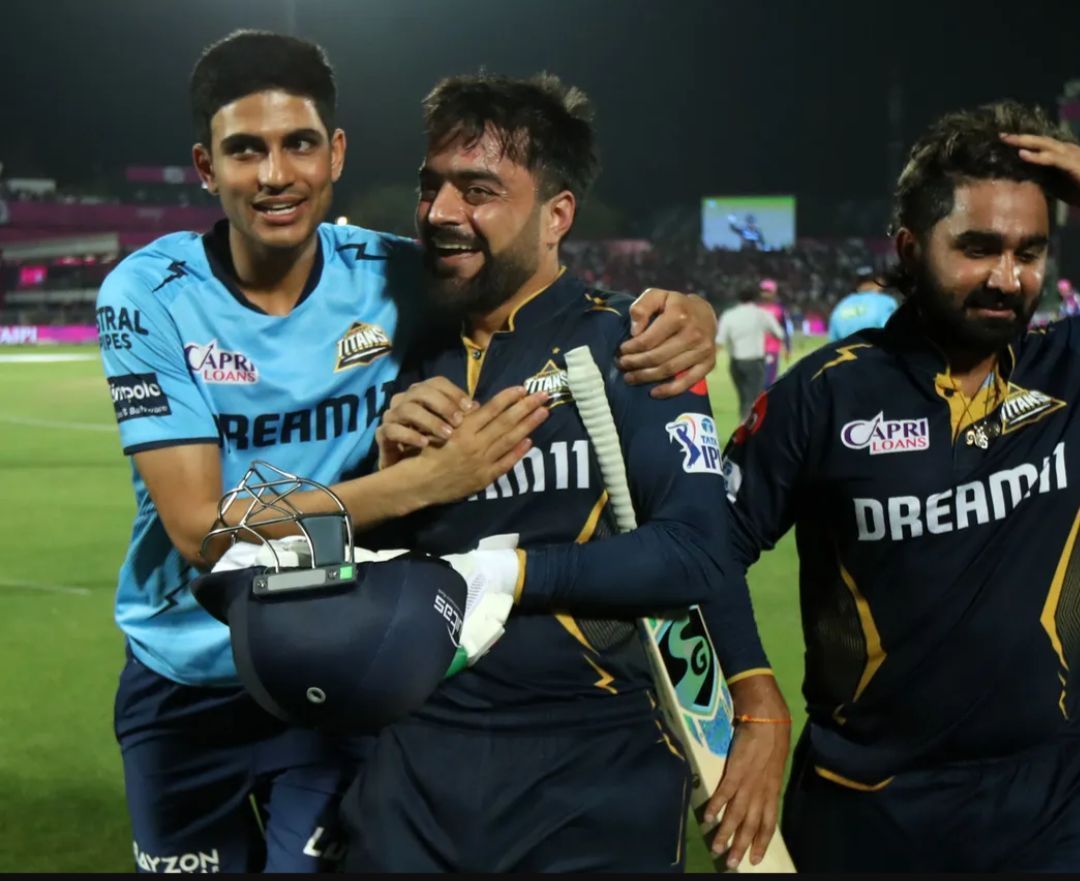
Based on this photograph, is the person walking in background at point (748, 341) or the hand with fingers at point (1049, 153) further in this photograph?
the person walking in background at point (748, 341)

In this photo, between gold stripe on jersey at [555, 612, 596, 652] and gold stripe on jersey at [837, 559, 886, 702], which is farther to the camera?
gold stripe on jersey at [837, 559, 886, 702]

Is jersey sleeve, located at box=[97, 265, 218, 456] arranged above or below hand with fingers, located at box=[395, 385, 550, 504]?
above

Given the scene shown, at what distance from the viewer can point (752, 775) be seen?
217 centimetres

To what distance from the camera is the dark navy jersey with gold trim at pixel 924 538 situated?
7.72 ft

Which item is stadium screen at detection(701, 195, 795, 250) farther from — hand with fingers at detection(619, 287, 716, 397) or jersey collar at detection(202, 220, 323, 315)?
hand with fingers at detection(619, 287, 716, 397)

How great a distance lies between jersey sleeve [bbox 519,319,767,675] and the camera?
6.63 ft

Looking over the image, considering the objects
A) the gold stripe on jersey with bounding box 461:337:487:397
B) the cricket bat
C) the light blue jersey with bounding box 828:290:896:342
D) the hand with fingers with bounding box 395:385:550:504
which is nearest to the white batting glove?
the hand with fingers with bounding box 395:385:550:504

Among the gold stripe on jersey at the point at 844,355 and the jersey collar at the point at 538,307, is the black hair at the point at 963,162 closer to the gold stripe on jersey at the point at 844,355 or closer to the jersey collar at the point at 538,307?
the gold stripe on jersey at the point at 844,355

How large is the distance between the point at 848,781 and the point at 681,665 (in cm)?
53

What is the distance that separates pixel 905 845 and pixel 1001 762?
22 cm

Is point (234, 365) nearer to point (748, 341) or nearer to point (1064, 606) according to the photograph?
point (1064, 606)

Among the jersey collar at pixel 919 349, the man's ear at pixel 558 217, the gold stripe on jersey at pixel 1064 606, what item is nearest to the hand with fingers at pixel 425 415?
the man's ear at pixel 558 217

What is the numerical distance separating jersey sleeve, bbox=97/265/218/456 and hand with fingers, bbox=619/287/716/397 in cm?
79

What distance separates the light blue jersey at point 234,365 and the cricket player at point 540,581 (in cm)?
26
